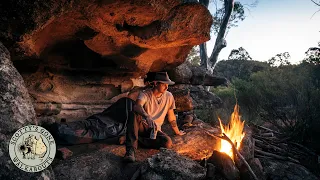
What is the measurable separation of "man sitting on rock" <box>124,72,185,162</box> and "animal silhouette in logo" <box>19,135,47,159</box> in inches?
56.2

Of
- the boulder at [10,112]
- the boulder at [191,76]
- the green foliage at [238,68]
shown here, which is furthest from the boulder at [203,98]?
the green foliage at [238,68]

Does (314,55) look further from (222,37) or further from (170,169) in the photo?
(170,169)

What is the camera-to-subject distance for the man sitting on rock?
3904 mm

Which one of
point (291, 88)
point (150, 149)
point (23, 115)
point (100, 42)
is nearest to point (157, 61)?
point (100, 42)

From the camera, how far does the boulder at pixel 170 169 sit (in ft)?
10.2

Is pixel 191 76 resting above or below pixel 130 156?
above

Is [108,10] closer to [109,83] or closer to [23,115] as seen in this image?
[23,115]

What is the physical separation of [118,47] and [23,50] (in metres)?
1.90

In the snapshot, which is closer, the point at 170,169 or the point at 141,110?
the point at 170,169

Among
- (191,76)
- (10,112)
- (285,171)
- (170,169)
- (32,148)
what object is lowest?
(285,171)

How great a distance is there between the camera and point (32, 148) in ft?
8.37

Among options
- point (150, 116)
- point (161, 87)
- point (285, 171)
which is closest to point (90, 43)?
point (161, 87)

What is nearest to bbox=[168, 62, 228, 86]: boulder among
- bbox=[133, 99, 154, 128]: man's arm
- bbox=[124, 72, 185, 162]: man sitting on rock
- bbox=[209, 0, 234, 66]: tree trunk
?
bbox=[124, 72, 185, 162]: man sitting on rock

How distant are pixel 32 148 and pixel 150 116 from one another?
2.20m
